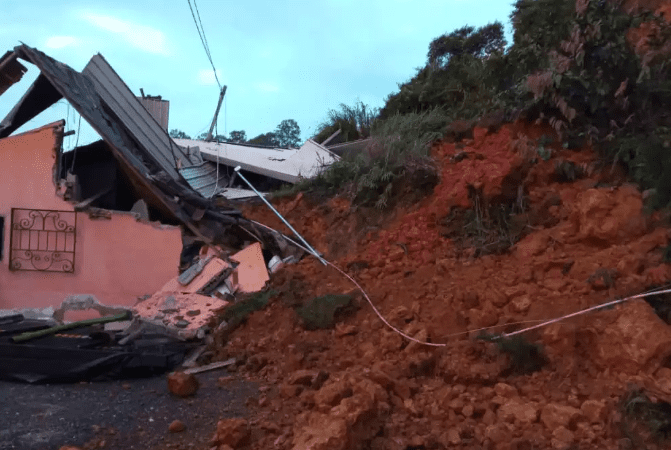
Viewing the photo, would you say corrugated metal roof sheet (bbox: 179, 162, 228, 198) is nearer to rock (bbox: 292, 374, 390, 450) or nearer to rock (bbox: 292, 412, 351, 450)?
rock (bbox: 292, 374, 390, 450)

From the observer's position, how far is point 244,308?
6.87 m

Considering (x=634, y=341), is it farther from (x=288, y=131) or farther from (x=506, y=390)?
(x=288, y=131)

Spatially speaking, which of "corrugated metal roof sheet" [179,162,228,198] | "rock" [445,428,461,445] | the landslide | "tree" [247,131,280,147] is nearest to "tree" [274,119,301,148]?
"tree" [247,131,280,147]

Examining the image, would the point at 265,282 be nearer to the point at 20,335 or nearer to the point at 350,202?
the point at 350,202

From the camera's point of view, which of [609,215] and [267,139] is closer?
[609,215]

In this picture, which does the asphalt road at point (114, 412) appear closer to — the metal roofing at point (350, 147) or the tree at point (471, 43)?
the metal roofing at point (350, 147)

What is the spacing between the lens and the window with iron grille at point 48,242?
27.8ft

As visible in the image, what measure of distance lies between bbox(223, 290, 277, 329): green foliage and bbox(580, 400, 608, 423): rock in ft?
12.5

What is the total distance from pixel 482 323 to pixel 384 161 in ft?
12.5

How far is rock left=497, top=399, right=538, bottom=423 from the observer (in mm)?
3809

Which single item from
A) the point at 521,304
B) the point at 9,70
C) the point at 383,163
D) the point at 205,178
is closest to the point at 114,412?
the point at 521,304

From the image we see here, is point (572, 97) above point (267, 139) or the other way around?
the other way around

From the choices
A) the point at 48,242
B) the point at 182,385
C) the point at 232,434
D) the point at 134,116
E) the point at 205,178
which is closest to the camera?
the point at 232,434

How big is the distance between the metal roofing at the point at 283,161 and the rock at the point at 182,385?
550 centimetres
